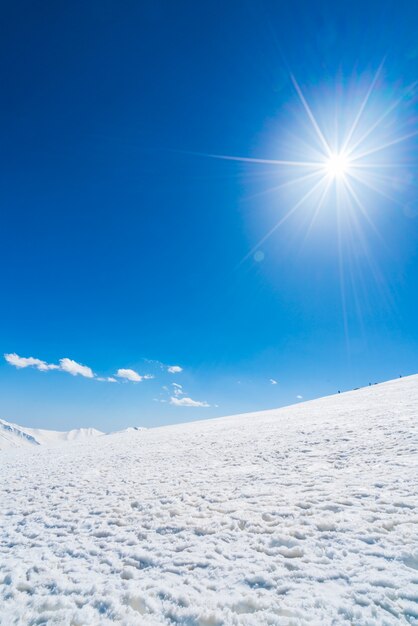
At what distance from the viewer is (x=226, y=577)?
443 cm

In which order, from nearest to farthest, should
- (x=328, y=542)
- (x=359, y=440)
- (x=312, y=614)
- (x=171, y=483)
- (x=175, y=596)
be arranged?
(x=312, y=614), (x=175, y=596), (x=328, y=542), (x=171, y=483), (x=359, y=440)

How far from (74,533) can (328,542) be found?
17.7 ft

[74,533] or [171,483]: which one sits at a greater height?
[171,483]

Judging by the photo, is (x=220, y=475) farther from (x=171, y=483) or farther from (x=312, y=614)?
(x=312, y=614)

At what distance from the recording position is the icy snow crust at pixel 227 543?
3801 mm

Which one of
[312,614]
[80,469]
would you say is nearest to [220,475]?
[312,614]

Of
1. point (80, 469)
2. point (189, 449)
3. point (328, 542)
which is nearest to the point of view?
point (328, 542)

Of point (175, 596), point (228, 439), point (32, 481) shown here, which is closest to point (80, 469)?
point (32, 481)

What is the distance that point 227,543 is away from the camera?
5.41 m

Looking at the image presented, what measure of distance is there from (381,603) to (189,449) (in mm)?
11861

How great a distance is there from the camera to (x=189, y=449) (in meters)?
14.5

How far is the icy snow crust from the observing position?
150 inches

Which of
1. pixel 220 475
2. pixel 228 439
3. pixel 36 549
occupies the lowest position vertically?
pixel 36 549

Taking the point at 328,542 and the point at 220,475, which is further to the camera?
the point at 220,475
